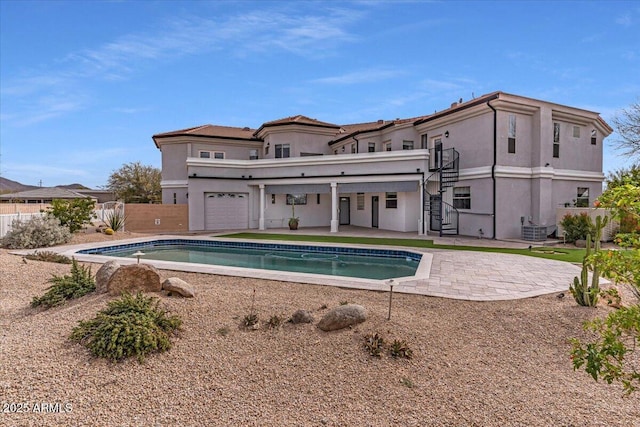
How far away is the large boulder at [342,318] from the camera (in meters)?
5.31

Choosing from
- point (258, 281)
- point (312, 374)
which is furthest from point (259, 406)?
point (258, 281)

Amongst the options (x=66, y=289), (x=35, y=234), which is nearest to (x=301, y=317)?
(x=66, y=289)

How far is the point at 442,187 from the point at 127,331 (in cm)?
1881

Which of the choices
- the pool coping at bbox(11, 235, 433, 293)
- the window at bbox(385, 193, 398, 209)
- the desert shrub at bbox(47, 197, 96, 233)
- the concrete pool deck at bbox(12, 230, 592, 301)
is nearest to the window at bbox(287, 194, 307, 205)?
the window at bbox(385, 193, 398, 209)

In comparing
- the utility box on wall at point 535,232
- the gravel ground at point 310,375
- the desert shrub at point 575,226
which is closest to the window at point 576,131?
the desert shrub at point 575,226

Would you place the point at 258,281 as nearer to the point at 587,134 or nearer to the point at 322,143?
the point at 322,143

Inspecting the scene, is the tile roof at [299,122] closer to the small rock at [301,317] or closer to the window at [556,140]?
the window at [556,140]

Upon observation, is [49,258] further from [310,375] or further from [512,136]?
[512,136]

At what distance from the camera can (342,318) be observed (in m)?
5.35

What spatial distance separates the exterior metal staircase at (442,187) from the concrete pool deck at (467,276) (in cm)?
766

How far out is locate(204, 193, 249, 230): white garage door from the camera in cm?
2423

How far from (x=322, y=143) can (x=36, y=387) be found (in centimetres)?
2460

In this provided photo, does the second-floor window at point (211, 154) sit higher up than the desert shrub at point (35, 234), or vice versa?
the second-floor window at point (211, 154)

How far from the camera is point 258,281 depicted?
863 centimetres
